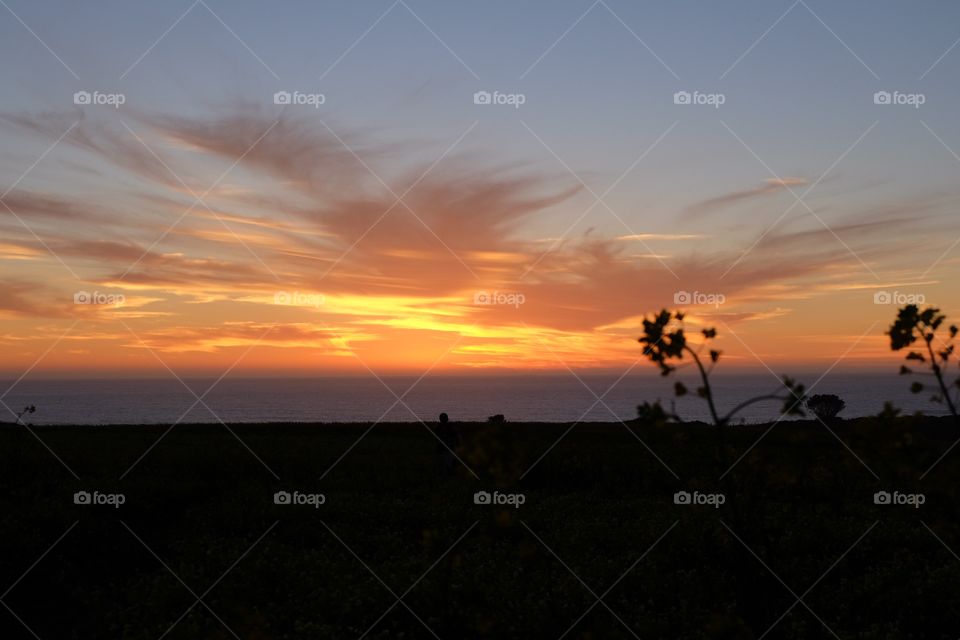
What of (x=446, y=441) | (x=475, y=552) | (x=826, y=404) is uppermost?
(x=826, y=404)

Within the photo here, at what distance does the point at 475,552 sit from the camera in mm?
19078

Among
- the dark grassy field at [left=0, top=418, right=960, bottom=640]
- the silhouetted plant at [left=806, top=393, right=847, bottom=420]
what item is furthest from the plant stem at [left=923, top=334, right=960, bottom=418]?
the silhouetted plant at [left=806, top=393, right=847, bottom=420]

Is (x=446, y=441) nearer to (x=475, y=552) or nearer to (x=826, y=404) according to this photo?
(x=475, y=552)

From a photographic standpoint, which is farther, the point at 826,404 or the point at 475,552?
the point at 826,404

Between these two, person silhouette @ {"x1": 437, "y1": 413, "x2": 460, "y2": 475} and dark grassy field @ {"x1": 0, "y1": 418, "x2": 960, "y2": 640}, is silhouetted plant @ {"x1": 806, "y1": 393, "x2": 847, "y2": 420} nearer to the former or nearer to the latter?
dark grassy field @ {"x1": 0, "y1": 418, "x2": 960, "y2": 640}

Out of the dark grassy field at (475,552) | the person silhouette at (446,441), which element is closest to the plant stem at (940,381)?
the dark grassy field at (475,552)

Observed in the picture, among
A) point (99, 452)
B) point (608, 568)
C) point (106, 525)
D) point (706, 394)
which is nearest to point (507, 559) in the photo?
point (608, 568)

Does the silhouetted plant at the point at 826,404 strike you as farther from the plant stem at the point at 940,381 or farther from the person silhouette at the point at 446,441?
the plant stem at the point at 940,381

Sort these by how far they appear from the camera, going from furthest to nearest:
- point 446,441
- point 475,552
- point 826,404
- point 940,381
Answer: point 826,404
point 446,441
point 475,552
point 940,381

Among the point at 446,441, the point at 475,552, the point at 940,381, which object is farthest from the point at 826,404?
the point at 940,381

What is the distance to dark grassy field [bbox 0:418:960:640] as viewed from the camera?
13055 millimetres

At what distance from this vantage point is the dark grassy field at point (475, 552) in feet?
42.8

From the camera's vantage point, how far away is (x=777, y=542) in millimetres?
20047

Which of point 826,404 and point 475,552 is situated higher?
point 826,404
